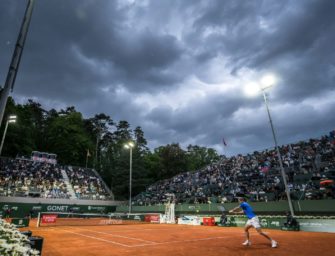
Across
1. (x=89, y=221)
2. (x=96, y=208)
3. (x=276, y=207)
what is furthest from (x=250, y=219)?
(x=96, y=208)

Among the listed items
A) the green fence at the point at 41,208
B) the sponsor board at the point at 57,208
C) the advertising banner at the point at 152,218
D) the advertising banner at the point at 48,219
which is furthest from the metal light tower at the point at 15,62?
the sponsor board at the point at 57,208

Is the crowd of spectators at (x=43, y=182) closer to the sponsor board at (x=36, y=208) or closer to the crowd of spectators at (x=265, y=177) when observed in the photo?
the sponsor board at (x=36, y=208)

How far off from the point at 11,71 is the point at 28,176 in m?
42.5

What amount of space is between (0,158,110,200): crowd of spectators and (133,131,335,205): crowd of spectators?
10.6 m

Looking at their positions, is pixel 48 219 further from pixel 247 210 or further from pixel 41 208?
pixel 247 210

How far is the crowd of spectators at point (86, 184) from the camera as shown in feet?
150

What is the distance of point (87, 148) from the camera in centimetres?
7025

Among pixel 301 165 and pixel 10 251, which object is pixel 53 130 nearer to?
pixel 301 165

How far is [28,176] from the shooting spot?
4231 cm

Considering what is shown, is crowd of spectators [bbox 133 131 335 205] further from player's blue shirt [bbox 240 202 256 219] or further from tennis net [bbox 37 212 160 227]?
player's blue shirt [bbox 240 202 256 219]

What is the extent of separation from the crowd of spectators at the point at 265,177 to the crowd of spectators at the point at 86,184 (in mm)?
8899

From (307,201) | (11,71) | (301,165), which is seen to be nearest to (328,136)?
(301,165)

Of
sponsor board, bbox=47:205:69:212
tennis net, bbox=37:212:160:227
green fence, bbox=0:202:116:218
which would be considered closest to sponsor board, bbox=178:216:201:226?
tennis net, bbox=37:212:160:227

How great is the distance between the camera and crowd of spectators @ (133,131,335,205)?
2424cm
